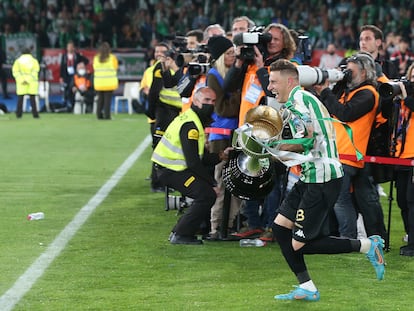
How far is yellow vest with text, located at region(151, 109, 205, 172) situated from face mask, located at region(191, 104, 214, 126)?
36 mm

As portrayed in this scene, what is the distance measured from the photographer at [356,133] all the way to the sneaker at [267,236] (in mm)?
740

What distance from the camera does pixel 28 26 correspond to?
113 ft

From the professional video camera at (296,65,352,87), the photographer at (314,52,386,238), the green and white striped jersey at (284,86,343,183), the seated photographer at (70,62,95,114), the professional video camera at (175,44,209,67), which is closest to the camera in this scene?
the green and white striped jersey at (284,86,343,183)

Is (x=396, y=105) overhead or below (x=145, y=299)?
overhead

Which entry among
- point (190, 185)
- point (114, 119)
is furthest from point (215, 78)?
point (114, 119)

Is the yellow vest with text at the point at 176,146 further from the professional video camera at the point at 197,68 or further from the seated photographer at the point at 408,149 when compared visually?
the seated photographer at the point at 408,149

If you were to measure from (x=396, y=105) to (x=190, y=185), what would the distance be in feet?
6.81

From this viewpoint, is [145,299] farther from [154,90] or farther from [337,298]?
[154,90]

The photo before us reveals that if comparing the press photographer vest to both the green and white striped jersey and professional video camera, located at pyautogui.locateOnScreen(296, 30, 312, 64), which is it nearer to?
professional video camera, located at pyautogui.locateOnScreen(296, 30, 312, 64)

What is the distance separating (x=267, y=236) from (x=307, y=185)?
8.71 feet

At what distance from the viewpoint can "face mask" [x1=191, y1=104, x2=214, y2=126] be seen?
33.1 feet

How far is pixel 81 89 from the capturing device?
1138 inches

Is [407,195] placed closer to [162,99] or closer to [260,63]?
[260,63]

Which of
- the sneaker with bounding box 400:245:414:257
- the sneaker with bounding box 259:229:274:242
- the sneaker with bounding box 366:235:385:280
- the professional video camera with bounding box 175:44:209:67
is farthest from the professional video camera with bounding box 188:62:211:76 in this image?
the sneaker with bounding box 366:235:385:280
